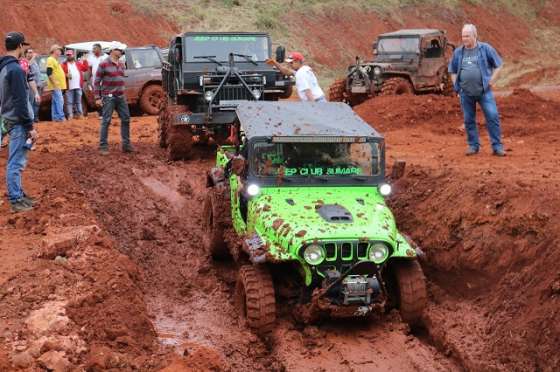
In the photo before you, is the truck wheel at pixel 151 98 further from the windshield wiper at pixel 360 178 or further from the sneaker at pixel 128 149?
the windshield wiper at pixel 360 178

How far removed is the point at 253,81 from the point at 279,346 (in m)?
6.95

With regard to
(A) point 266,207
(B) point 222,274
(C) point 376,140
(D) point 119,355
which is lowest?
(B) point 222,274

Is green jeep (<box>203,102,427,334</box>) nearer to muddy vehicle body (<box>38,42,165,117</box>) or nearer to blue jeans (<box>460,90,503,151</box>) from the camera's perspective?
blue jeans (<box>460,90,503,151</box>)

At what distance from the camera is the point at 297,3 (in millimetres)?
36219

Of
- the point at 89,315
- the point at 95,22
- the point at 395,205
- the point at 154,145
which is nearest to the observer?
the point at 89,315

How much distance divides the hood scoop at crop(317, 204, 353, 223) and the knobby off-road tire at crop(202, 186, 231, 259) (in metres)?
1.78

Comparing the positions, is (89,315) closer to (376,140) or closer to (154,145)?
(376,140)

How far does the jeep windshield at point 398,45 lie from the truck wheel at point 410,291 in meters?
13.9

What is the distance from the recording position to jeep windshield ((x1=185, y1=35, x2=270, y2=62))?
12.9m

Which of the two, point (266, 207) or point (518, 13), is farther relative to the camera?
point (518, 13)

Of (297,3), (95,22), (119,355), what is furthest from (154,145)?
(297,3)

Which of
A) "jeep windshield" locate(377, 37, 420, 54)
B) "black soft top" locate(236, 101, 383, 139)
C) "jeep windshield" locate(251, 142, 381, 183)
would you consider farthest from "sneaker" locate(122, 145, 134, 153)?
"jeep windshield" locate(377, 37, 420, 54)

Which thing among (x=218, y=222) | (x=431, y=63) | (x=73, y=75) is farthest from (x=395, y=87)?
(x=218, y=222)

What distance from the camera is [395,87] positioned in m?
19.2
